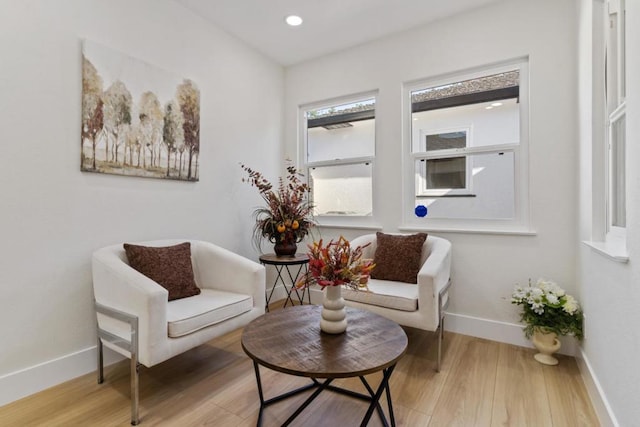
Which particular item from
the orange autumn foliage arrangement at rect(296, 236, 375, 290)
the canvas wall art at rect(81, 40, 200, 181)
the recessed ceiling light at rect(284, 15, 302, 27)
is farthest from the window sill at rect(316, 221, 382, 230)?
the recessed ceiling light at rect(284, 15, 302, 27)

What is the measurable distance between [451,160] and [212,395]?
2704mm

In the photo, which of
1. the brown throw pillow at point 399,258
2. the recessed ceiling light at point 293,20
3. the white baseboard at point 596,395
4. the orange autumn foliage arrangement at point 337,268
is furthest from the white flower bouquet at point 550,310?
the recessed ceiling light at point 293,20

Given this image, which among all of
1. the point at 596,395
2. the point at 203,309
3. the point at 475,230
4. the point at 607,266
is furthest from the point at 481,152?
the point at 203,309

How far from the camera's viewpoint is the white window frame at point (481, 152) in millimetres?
2650

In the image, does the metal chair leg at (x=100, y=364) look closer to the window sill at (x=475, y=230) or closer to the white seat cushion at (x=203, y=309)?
the white seat cushion at (x=203, y=309)

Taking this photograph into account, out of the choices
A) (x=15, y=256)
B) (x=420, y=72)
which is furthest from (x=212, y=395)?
(x=420, y=72)

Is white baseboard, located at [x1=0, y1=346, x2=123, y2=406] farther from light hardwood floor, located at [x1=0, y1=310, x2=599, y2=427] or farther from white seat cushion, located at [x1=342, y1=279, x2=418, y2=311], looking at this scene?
white seat cushion, located at [x1=342, y1=279, x2=418, y2=311]

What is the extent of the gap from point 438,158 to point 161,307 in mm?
2625

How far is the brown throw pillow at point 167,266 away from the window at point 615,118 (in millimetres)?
2603

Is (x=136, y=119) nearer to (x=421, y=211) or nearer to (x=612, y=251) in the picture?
(x=421, y=211)

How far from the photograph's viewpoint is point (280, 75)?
392 cm

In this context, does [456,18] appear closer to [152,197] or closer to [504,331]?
[504,331]

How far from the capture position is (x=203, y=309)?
1.97 metres

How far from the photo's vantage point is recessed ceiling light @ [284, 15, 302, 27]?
2943 mm
